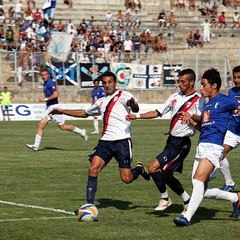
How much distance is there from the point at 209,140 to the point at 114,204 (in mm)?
Result: 2791

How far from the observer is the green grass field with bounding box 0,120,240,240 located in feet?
35.8

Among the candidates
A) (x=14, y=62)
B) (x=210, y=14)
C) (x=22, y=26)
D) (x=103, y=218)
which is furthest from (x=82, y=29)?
(x=103, y=218)

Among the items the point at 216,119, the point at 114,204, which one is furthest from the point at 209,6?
the point at 216,119

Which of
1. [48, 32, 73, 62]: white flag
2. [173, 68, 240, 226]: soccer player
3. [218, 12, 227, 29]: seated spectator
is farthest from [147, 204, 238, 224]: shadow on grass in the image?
[218, 12, 227, 29]: seated spectator

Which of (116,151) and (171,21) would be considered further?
(171,21)

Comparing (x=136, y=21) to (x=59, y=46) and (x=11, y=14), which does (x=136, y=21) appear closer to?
(x=11, y=14)

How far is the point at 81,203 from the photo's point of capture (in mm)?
13477

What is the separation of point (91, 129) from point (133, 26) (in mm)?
21855

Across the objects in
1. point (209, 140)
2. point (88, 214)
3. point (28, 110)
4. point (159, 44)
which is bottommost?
point (28, 110)

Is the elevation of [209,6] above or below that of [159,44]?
above

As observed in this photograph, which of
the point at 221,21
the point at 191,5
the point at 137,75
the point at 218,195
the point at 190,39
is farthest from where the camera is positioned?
the point at 191,5

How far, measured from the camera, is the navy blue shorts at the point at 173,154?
12523 mm

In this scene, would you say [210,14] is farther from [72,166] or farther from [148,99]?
[72,166]

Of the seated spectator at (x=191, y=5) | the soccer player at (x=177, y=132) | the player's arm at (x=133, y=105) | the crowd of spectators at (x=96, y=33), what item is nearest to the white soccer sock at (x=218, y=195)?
the soccer player at (x=177, y=132)
